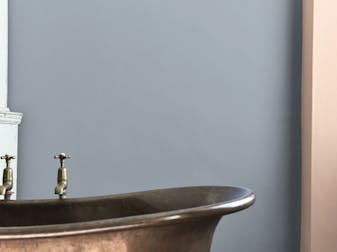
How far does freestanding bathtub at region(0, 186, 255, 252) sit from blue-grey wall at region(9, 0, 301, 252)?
554mm

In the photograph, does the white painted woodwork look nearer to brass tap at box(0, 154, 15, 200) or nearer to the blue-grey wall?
the blue-grey wall

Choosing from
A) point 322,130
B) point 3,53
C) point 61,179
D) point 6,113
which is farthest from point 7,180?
point 322,130

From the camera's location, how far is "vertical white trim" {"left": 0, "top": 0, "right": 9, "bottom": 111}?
5.82ft

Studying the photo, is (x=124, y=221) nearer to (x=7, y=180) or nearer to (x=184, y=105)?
(x=7, y=180)

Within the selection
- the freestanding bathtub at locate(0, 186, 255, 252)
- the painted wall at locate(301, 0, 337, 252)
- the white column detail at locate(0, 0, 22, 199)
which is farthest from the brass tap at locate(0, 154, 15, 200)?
the painted wall at locate(301, 0, 337, 252)

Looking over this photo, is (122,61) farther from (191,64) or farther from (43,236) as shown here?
(43,236)

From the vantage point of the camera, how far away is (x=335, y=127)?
170cm

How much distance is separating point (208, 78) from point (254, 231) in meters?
0.53

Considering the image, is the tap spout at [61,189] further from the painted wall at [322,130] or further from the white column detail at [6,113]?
the painted wall at [322,130]

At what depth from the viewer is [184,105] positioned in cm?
179

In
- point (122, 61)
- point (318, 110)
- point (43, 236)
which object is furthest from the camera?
point (122, 61)

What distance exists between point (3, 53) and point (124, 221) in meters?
1.14

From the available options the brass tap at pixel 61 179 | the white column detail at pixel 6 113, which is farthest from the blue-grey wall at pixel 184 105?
the brass tap at pixel 61 179

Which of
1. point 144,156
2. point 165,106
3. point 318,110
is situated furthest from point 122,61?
point 318,110
